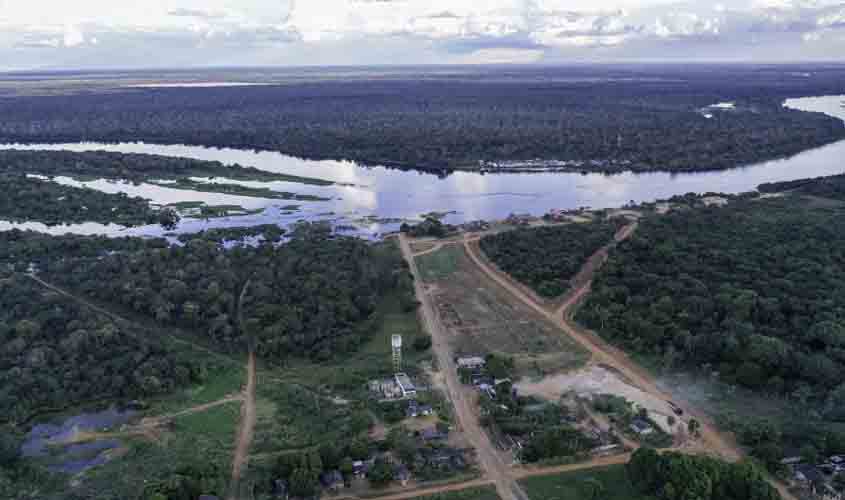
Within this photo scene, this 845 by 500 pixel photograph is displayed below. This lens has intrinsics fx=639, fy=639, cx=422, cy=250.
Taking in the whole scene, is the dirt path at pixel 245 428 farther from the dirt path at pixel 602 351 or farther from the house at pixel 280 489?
the dirt path at pixel 602 351

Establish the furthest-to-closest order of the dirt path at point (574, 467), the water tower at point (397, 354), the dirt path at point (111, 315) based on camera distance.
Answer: the dirt path at point (111, 315), the water tower at point (397, 354), the dirt path at point (574, 467)

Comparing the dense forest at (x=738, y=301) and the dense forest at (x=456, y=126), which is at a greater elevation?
the dense forest at (x=456, y=126)

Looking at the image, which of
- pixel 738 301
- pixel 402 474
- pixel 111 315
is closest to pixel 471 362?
pixel 402 474

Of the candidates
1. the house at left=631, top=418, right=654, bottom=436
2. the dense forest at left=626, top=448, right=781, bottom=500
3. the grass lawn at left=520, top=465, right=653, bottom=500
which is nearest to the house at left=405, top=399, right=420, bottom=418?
the grass lawn at left=520, top=465, right=653, bottom=500

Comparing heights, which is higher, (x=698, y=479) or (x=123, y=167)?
(x=123, y=167)

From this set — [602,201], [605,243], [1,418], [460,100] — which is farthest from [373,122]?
[1,418]

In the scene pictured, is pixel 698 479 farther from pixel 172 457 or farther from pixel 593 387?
pixel 172 457

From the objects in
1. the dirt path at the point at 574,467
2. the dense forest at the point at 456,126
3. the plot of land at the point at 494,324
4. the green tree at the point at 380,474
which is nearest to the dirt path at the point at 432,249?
the plot of land at the point at 494,324
